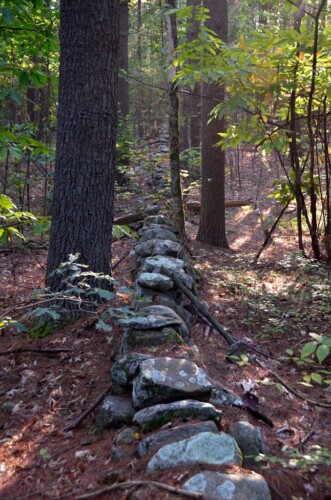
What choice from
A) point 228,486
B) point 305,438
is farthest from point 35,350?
point 228,486

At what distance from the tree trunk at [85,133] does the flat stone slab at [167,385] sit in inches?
74.2

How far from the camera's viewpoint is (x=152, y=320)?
3.77m

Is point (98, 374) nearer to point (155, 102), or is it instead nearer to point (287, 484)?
point (287, 484)

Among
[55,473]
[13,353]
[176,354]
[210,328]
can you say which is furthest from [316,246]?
[55,473]

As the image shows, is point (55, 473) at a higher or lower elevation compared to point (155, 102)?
lower

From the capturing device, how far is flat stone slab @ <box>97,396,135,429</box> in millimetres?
2908

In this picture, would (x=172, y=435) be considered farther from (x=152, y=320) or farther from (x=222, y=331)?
(x=222, y=331)

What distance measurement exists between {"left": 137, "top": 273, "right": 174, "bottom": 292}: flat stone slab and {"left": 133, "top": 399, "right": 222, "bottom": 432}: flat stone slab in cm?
212

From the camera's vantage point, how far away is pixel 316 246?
721 centimetres

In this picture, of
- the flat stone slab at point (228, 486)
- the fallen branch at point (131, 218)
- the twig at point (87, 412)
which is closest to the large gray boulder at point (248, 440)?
the flat stone slab at point (228, 486)

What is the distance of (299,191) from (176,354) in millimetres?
4687

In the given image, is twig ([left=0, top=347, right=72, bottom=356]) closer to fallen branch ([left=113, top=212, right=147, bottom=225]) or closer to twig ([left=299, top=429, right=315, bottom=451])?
twig ([left=299, top=429, right=315, bottom=451])

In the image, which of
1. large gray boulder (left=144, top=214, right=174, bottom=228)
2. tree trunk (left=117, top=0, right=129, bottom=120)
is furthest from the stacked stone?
tree trunk (left=117, top=0, right=129, bottom=120)

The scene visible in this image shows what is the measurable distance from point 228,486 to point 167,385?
37.2 inches
